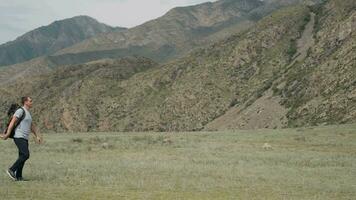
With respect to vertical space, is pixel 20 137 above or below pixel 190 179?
above

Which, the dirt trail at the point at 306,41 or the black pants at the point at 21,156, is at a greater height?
the black pants at the point at 21,156

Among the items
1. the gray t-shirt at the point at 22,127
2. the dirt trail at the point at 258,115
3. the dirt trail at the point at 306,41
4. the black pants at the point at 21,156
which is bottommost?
the dirt trail at the point at 258,115

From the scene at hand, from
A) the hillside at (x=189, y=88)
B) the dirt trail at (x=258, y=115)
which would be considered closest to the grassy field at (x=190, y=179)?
the dirt trail at (x=258, y=115)

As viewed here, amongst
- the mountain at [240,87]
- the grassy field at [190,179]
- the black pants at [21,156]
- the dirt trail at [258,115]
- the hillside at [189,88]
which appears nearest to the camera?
the grassy field at [190,179]

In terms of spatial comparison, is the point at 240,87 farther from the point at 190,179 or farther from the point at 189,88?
the point at 190,179

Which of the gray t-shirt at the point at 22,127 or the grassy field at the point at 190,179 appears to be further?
the gray t-shirt at the point at 22,127

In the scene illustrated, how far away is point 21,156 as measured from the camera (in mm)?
19734

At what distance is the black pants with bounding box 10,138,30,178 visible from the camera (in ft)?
64.6

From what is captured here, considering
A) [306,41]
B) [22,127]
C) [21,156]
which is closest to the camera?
[21,156]

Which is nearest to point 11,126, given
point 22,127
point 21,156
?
point 22,127

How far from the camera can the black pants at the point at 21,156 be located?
776 inches

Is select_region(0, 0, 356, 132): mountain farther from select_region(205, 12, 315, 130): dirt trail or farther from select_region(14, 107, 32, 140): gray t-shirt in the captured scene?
select_region(14, 107, 32, 140): gray t-shirt

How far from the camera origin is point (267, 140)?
5450 cm

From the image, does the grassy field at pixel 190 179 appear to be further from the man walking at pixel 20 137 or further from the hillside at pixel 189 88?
the hillside at pixel 189 88
